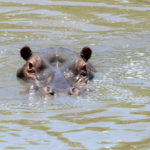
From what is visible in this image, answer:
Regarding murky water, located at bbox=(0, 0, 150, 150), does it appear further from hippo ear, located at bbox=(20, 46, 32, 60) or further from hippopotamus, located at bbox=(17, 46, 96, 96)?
hippo ear, located at bbox=(20, 46, 32, 60)

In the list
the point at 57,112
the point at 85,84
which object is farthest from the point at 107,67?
the point at 57,112

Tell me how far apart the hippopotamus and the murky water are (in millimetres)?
197

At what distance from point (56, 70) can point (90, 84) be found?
0.63 metres

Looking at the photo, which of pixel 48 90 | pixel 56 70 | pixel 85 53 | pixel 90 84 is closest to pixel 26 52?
pixel 56 70

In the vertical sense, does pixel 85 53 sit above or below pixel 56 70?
above

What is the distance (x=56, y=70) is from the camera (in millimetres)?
8406

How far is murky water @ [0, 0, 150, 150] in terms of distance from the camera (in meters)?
5.61

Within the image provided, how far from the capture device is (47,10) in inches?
583

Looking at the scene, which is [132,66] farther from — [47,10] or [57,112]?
[47,10]

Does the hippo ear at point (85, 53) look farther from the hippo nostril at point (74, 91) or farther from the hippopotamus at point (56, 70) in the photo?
the hippo nostril at point (74, 91)

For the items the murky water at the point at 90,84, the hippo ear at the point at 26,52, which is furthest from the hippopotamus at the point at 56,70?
the murky water at the point at 90,84

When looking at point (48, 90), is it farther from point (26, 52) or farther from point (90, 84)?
point (26, 52)

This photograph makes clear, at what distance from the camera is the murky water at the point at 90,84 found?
561cm

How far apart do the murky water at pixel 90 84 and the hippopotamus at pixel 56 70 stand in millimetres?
197
